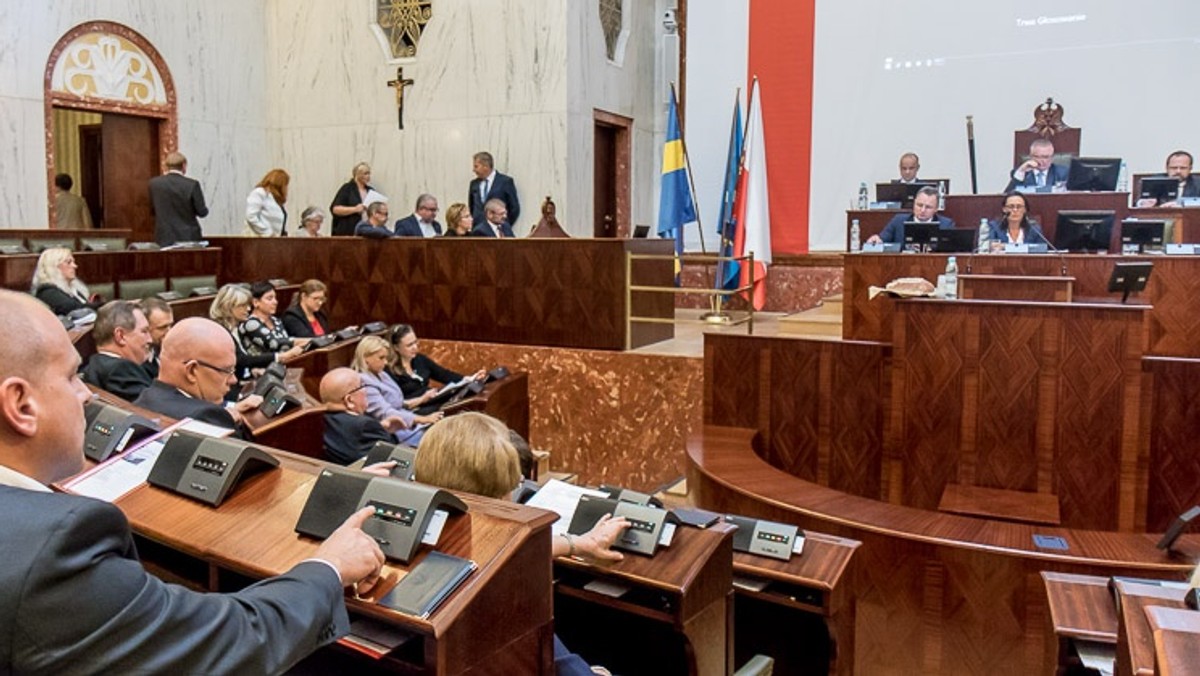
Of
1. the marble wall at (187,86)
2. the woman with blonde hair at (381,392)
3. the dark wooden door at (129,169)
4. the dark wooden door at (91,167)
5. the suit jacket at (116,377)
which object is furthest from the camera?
the dark wooden door at (91,167)

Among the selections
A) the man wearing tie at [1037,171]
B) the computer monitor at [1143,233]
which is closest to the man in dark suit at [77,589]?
the computer monitor at [1143,233]

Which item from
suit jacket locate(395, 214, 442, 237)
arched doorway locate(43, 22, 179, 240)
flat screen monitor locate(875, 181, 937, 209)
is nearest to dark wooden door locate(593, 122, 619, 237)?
suit jacket locate(395, 214, 442, 237)

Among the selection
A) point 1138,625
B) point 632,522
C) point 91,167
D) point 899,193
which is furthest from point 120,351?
point 91,167

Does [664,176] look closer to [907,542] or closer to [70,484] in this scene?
[907,542]

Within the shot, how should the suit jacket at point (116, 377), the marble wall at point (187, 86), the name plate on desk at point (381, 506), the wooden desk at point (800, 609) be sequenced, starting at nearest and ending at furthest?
the name plate on desk at point (381, 506), the wooden desk at point (800, 609), the suit jacket at point (116, 377), the marble wall at point (187, 86)

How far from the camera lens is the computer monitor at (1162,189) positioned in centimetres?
623

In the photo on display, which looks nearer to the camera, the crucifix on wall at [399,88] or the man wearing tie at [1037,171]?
the man wearing tie at [1037,171]

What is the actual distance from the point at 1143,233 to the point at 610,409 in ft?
11.4

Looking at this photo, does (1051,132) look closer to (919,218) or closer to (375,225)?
(919,218)

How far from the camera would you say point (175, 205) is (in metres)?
7.69

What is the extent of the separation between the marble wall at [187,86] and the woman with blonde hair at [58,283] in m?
2.96

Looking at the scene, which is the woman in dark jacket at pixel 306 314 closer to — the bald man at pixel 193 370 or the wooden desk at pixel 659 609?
the bald man at pixel 193 370

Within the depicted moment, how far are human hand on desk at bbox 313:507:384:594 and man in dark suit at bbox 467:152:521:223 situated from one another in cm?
713

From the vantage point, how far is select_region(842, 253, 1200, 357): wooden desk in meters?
5.05
